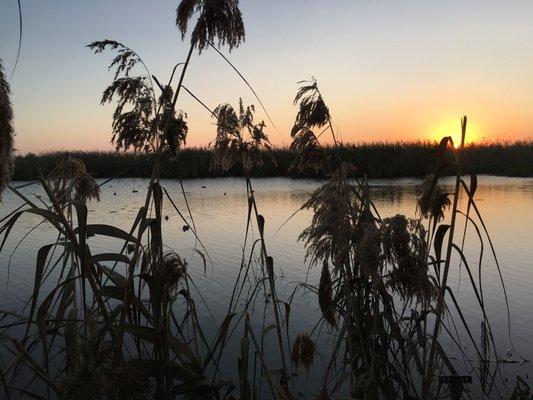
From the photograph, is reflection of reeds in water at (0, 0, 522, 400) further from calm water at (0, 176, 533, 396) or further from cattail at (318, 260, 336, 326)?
calm water at (0, 176, 533, 396)

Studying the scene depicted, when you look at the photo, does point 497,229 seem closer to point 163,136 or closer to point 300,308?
point 300,308

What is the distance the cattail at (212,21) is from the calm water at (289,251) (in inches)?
42.5

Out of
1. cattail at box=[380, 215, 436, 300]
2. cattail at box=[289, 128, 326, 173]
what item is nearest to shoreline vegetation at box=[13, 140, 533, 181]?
cattail at box=[289, 128, 326, 173]

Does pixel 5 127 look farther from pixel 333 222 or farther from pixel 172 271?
pixel 333 222

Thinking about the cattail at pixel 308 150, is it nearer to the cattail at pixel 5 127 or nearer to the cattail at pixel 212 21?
the cattail at pixel 212 21

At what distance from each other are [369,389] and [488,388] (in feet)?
3.84

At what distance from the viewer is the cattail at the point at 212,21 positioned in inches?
67.4

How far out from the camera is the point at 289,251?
20.0 feet

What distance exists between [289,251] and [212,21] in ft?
15.0

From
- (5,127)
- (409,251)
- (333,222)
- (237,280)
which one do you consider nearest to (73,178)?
(237,280)

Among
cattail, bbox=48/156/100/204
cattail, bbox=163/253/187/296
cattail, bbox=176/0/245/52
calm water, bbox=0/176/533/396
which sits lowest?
calm water, bbox=0/176/533/396

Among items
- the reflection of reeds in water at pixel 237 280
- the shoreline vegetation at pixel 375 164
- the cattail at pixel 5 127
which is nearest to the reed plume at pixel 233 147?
the reflection of reeds in water at pixel 237 280

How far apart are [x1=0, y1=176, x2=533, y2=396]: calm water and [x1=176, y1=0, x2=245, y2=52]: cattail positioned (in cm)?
108

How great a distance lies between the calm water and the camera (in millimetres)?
3805
